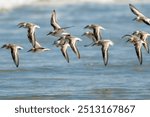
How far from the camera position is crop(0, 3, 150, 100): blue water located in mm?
16938

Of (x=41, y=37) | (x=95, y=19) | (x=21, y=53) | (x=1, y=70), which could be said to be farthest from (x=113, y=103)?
(x=95, y=19)

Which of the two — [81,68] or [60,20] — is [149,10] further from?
[81,68]

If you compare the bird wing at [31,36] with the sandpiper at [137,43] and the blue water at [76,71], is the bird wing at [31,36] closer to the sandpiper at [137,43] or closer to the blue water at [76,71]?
the blue water at [76,71]

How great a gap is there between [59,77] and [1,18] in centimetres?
870

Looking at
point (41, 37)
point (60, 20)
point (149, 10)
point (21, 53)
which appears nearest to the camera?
point (21, 53)

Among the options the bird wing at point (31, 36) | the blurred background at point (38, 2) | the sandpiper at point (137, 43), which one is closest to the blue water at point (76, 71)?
the sandpiper at point (137, 43)

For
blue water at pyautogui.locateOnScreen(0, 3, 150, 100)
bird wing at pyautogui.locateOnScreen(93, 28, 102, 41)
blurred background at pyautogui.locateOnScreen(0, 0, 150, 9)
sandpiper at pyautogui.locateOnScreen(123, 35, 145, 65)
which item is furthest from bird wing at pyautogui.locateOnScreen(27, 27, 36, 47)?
blurred background at pyautogui.locateOnScreen(0, 0, 150, 9)

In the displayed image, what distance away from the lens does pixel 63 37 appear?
16.9m

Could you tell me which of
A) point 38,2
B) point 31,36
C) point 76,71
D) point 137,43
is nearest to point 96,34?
point 137,43

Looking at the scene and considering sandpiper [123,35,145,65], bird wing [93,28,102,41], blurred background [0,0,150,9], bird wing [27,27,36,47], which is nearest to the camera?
sandpiper [123,35,145,65]

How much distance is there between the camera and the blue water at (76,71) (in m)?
16.9

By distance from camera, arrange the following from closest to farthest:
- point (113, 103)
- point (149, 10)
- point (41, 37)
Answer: point (113, 103), point (41, 37), point (149, 10)

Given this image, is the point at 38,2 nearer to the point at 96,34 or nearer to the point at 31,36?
the point at 96,34

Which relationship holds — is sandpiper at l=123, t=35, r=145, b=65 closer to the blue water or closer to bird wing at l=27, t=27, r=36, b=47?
the blue water
